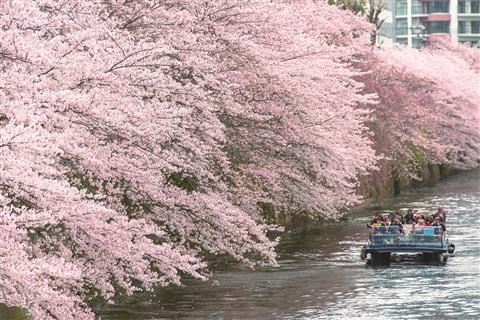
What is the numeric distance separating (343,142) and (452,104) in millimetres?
39601

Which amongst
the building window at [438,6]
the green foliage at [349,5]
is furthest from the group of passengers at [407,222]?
the building window at [438,6]

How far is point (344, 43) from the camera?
53.8 meters

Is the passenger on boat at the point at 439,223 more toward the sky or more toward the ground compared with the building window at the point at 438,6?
more toward the ground

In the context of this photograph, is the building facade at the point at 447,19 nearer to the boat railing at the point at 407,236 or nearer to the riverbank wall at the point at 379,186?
the riverbank wall at the point at 379,186

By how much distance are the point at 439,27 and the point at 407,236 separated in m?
125

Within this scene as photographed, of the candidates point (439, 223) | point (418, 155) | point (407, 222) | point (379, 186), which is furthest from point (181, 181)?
point (418, 155)

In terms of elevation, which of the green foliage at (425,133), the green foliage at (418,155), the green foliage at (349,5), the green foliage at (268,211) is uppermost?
the green foliage at (349,5)

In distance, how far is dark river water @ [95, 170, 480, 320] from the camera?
85.0ft

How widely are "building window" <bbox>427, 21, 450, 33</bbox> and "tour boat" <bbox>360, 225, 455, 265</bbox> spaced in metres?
124

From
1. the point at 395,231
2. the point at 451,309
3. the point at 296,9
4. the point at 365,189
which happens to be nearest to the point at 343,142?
the point at 395,231

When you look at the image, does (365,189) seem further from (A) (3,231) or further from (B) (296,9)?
(A) (3,231)

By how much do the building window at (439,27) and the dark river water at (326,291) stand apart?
119m

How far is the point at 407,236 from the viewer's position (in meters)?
36.3

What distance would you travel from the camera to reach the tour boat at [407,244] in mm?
35625
